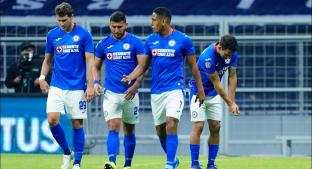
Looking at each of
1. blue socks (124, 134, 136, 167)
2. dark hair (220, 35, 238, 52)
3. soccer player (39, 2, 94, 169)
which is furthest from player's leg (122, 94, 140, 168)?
dark hair (220, 35, 238, 52)

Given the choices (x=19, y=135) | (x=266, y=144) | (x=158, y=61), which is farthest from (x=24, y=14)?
(x=158, y=61)

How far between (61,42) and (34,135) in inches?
287

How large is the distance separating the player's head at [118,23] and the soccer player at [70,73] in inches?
20.0

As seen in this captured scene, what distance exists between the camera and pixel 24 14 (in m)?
25.2

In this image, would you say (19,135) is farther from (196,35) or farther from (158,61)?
(158,61)

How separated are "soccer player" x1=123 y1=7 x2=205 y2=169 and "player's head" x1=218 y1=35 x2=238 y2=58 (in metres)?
0.43

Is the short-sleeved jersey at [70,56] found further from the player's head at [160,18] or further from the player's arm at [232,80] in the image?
the player's arm at [232,80]

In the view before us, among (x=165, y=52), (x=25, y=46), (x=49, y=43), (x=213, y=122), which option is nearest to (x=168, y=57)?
(x=165, y=52)

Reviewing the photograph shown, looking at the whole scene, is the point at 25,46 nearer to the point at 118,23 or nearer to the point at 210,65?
the point at 118,23

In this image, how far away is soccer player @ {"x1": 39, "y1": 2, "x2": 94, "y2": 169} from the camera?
15633mm

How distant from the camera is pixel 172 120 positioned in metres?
15.0

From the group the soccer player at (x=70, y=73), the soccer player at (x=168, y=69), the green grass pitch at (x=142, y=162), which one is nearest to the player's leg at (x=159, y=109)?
the soccer player at (x=168, y=69)

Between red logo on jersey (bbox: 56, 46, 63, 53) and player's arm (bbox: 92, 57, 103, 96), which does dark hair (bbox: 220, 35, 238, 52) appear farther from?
red logo on jersey (bbox: 56, 46, 63, 53)

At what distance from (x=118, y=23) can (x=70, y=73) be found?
98 cm
